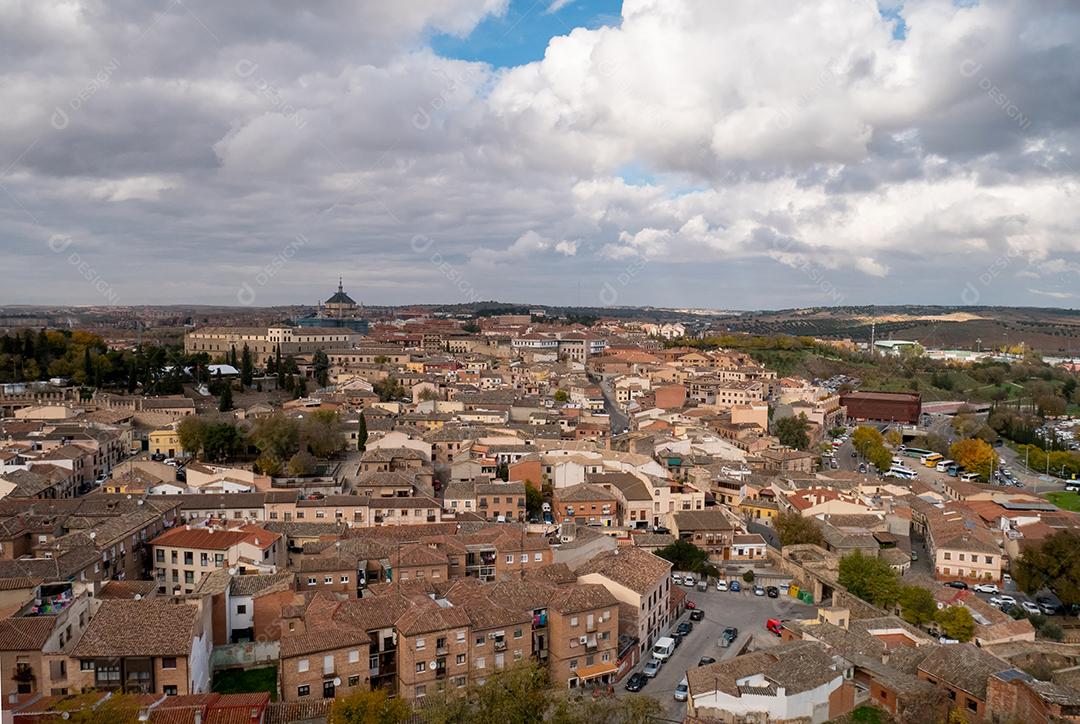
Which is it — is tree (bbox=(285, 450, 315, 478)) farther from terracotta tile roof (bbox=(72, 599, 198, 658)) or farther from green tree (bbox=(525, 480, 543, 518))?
terracotta tile roof (bbox=(72, 599, 198, 658))

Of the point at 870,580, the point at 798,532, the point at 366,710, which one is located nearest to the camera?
the point at 366,710

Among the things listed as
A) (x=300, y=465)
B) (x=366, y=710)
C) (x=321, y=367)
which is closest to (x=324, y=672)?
(x=366, y=710)

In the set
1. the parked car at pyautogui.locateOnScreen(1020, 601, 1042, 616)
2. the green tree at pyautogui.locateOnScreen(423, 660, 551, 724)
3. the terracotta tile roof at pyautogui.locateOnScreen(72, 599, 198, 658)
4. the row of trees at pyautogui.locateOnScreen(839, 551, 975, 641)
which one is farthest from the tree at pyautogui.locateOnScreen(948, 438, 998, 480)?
the terracotta tile roof at pyautogui.locateOnScreen(72, 599, 198, 658)

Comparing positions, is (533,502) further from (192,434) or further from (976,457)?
(976,457)

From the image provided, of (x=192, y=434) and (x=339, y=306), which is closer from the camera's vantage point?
(x=192, y=434)

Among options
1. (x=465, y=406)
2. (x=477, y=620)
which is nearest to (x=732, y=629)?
(x=477, y=620)

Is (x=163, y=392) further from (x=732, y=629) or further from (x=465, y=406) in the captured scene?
(x=732, y=629)
